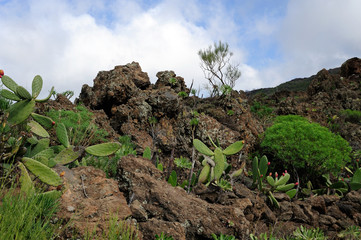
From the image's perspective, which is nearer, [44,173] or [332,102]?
[44,173]

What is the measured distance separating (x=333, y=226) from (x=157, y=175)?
385 centimetres

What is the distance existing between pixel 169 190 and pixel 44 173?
1.65 meters

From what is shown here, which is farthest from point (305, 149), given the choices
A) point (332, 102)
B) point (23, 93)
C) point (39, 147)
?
point (332, 102)

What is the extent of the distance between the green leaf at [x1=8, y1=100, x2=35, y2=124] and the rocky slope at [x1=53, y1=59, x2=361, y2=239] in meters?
1.35

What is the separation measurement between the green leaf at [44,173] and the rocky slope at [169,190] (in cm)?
20

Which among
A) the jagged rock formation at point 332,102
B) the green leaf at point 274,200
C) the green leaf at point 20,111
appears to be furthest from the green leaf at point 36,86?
the jagged rock formation at point 332,102

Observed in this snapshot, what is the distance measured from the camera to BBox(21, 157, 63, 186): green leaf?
3.68m

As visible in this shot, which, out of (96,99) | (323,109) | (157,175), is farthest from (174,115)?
(323,109)

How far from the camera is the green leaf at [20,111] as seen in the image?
4648 millimetres

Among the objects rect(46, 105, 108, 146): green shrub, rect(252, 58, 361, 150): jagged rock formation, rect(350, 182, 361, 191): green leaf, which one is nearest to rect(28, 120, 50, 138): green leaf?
rect(46, 105, 108, 146): green shrub

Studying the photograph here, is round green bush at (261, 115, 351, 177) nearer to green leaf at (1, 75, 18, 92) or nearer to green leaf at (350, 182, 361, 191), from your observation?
green leaf at (350, 182, 361, 191)

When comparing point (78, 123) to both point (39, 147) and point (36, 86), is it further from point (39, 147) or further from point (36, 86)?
point (39, 147)

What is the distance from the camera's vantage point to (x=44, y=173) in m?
3.74

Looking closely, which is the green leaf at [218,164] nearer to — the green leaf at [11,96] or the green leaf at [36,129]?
the green leaf at [36,129]
